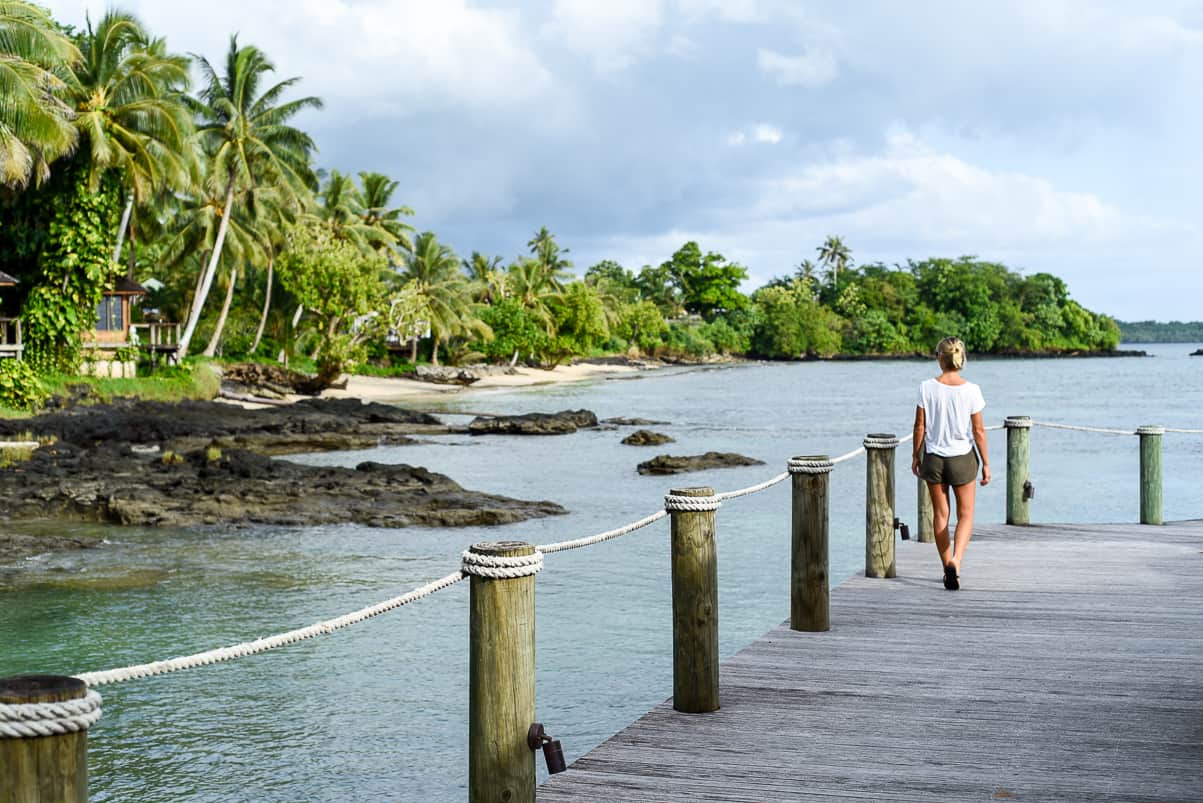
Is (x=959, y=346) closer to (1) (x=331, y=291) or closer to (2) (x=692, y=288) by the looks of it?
(1) (x=331, y=291)

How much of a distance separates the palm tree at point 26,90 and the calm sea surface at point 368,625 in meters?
11.4

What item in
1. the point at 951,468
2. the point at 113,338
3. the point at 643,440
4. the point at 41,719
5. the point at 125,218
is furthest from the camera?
the point at 113,338

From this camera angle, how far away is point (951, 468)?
26.2 feet

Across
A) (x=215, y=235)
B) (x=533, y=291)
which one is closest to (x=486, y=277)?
(x=533, y=291)

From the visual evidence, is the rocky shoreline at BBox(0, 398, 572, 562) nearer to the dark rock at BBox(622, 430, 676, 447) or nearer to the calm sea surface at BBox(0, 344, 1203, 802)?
the calm sea surface at BBox(0, 344, 1203, 802)

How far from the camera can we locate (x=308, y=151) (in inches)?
1905

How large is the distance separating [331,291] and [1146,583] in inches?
1784

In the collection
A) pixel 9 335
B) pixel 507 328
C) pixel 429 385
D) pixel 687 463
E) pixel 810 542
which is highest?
pixel 507 328

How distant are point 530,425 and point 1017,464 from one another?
85.4 ft

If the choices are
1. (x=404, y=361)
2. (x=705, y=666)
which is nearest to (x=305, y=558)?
(x=705, y=666)

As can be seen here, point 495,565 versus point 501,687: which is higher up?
point 495,565

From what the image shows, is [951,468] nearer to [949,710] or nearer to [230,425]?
[949,710]

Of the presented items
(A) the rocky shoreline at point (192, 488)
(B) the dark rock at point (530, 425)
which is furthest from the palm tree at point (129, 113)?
(B) the dark rock at point (530, 425)

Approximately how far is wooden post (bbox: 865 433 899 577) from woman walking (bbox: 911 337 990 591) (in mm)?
251
